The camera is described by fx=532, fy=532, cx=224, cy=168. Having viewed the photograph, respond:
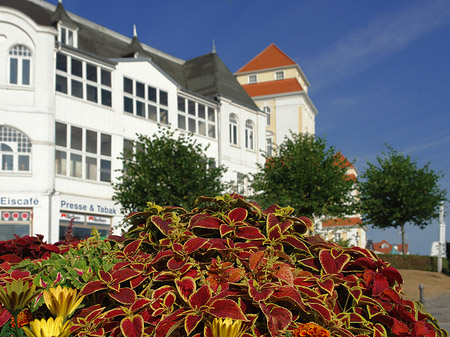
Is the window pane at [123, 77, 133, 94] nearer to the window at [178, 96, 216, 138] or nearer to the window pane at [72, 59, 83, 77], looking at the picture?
the window pane at [72, 59, 83, 77]

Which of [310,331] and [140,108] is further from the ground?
[140,108]

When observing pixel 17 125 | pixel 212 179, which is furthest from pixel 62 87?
pixel 212 179

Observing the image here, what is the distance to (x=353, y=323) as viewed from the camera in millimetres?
2928

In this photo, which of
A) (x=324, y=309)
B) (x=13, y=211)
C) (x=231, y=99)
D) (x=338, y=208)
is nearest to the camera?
(x=324, y=309)

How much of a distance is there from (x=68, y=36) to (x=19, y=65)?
5.25 m

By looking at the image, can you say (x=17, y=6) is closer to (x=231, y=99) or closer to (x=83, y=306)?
(x=231, y=99)

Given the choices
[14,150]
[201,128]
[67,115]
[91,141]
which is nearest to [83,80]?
[67,115]

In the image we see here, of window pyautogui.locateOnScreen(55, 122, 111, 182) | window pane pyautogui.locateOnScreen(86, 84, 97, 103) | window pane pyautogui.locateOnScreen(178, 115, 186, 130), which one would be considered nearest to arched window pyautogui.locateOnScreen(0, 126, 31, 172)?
window pyautogui.locateOnScreen(55, 122, 111, 182)

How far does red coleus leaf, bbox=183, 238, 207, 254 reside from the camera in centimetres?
298

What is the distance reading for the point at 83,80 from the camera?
1007 inches

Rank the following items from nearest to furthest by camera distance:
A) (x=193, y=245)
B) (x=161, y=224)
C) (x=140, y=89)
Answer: (x=193, y=245) < (x=161, y=224) < (x=140, y=89)

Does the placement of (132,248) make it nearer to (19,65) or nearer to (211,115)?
(19,65)

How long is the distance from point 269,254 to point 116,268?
0.89m

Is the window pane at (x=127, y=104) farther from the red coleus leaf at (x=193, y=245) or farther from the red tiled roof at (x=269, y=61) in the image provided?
the red tiled roof at (x=269, y=61)
